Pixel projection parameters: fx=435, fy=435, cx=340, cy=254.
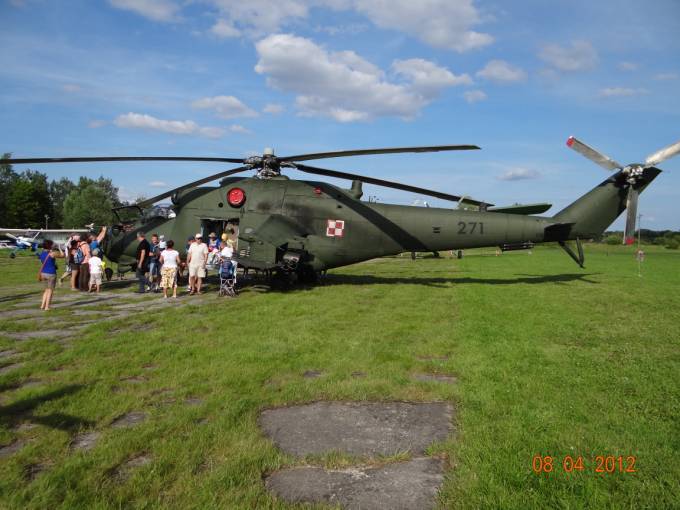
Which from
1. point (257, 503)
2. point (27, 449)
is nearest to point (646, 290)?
point (257, 503)

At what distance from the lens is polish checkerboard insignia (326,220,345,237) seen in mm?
13883

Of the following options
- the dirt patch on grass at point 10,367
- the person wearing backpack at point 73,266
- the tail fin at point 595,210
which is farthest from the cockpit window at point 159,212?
the tail fin at point 595,210

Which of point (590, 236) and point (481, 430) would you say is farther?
point (590, 236)

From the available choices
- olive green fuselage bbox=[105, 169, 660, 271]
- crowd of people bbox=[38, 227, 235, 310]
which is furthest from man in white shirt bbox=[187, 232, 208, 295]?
olive green fuselage bbox=[105, 169, 660, 271]

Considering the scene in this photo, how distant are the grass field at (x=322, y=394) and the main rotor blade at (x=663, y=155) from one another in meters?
5.22

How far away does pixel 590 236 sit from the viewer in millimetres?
14141

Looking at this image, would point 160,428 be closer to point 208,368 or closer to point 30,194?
point 208,368

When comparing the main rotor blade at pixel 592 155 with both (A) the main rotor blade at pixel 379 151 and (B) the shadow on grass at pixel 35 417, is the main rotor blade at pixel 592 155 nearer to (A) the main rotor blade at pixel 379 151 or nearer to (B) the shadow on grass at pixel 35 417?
(A) the main rotor blade at pixel 379 151

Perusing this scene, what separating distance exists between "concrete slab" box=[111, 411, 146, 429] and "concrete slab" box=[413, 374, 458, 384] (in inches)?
126

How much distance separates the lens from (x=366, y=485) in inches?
126

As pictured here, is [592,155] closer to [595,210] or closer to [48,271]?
[595,210]

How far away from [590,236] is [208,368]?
13121 millimetres

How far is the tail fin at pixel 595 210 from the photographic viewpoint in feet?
45.6
